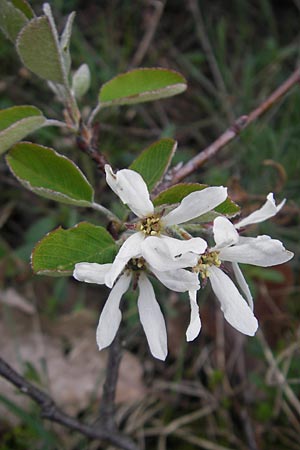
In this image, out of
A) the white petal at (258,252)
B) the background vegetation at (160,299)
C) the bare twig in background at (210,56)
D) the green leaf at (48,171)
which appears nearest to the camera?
the white petal at (258,252)

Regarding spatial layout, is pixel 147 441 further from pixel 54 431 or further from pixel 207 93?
pixel 207 93

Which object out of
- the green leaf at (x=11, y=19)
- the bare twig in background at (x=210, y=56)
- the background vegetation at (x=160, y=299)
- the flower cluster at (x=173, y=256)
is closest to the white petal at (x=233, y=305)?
the flower cluster at (x=173, y=256)

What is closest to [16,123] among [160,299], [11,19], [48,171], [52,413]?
[48,171]

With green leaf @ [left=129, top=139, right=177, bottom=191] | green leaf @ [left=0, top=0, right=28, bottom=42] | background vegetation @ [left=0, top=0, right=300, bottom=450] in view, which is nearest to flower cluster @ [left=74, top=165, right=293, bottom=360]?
green leaf @ [left=129, top=139, right=177, bottom=191]

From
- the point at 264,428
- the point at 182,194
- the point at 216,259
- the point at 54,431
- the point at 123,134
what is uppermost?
the point at 182,194

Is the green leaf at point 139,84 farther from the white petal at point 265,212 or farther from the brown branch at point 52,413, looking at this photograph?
the brown branch at point 52,413

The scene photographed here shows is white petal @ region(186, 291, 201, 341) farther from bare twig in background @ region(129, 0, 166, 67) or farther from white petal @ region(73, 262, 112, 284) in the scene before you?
bare twig in background @ region(129, 0, 166, 67)

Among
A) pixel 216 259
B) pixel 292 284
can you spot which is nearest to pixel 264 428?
pixel 292 284
